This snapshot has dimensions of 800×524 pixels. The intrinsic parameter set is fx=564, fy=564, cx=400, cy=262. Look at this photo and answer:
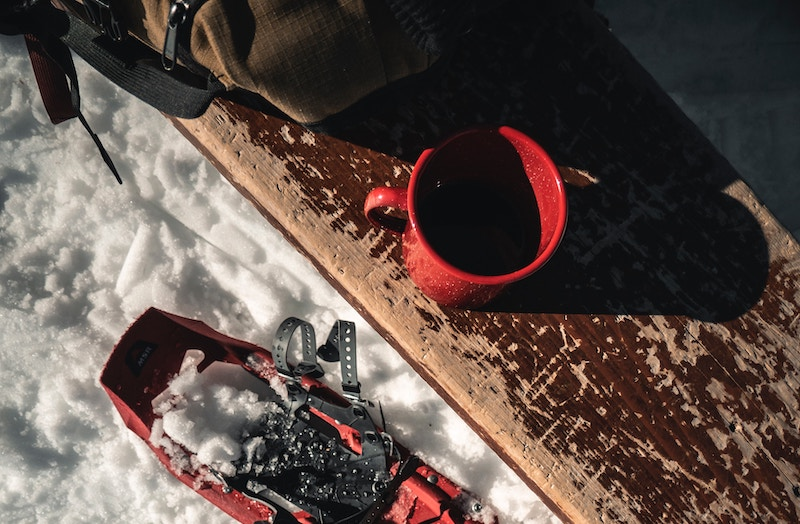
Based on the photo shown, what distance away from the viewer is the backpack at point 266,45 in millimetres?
556

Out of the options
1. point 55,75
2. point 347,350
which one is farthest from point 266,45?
point 347,350

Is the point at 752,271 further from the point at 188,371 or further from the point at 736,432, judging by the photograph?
the point at 188,371

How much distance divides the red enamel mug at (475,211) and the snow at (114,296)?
0.57 metres

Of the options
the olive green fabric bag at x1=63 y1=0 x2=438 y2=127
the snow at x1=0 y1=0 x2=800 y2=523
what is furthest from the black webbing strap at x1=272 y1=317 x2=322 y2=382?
the olive green fabric bag at x1=63 y1=0 x2=438 y2=127

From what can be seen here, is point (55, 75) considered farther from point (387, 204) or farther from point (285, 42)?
point (387, 204)

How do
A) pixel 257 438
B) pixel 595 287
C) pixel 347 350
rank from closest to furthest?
pixel 595 287 → pixel 347 350 → pixel 257 438

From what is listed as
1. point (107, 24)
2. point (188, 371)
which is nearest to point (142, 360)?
point (188, 371)

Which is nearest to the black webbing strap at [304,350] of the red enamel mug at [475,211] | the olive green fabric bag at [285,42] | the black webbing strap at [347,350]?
the black webbing strap at [347,350]

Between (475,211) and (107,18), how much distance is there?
454mm

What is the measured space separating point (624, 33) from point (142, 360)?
1294 millimetres

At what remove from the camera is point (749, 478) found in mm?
759

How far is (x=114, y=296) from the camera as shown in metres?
1.17

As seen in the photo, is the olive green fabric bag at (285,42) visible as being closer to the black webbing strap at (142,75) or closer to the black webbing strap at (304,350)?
the black webbing strap at (142,75)

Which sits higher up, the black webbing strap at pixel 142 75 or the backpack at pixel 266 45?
the backpack at pixel 266 45
